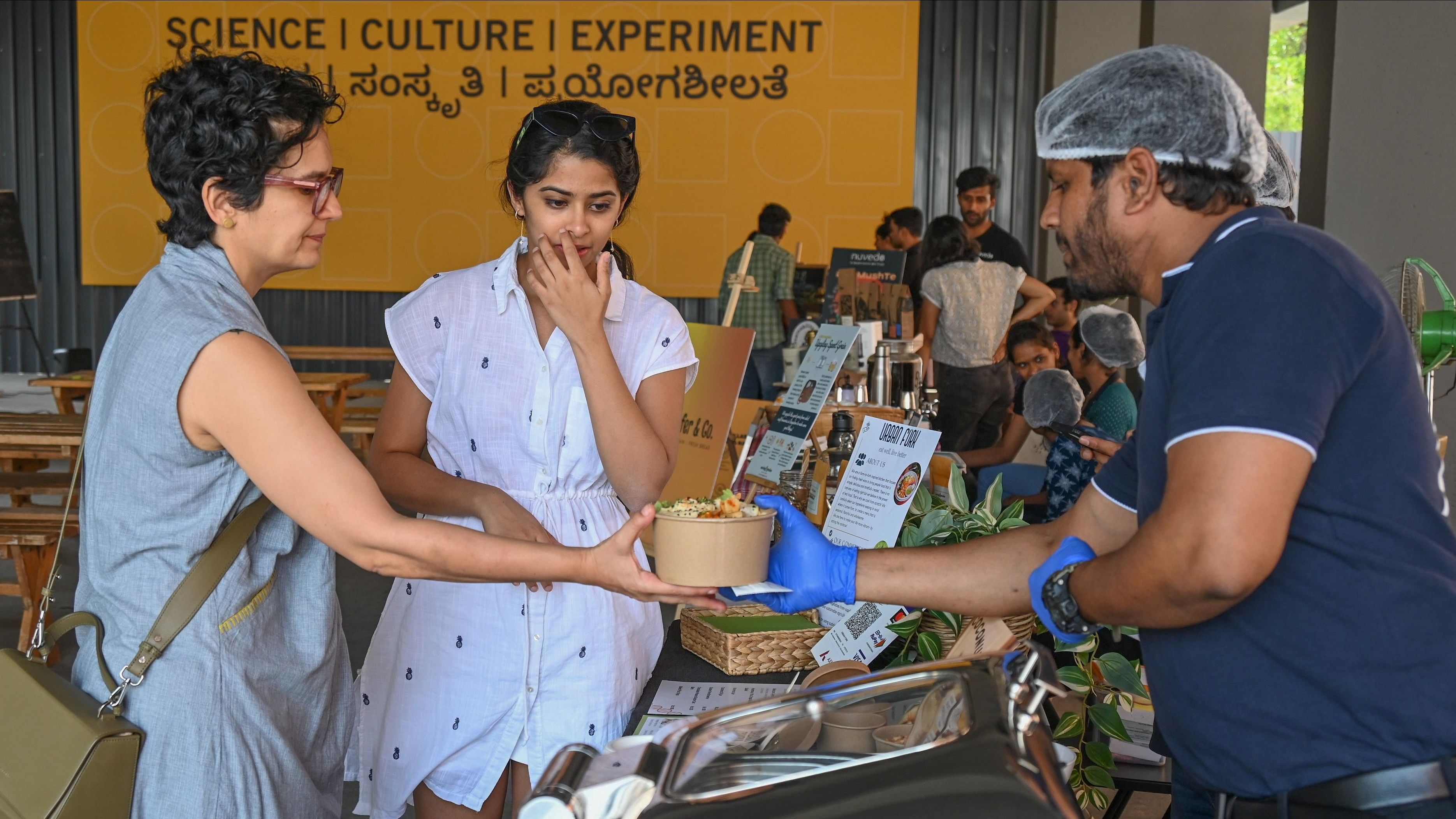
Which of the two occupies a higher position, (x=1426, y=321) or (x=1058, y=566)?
(x=1426, y=321)

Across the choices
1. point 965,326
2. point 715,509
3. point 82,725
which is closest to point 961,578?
point 715,509

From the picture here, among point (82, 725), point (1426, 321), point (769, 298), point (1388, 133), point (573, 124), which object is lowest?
point (82, 725)

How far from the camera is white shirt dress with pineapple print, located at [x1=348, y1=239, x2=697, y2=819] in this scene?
181 centimetres

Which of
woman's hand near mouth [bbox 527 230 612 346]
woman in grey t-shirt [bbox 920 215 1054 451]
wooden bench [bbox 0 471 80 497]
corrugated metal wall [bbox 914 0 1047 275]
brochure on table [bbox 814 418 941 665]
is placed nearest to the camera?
woman's hand near mouth [bbox 527 230 612 346]

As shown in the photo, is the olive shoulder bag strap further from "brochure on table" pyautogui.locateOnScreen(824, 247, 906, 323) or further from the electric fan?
"brochure on table" pyautogui.locateOnScreen(824, 247, 906, 323)

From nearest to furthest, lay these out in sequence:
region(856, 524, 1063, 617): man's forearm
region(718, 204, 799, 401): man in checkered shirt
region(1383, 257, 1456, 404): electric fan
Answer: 1. region(856, 524, 1063, 617): man's forearm
2. region(1383, 257, 1456, 404): electric fan
3. region(718, 204, 799, 401): man in checkered shirt

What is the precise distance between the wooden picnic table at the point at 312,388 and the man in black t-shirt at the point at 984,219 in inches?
152

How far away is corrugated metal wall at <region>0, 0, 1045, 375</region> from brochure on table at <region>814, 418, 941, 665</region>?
8498 mm

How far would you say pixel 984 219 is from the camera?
23.0ft

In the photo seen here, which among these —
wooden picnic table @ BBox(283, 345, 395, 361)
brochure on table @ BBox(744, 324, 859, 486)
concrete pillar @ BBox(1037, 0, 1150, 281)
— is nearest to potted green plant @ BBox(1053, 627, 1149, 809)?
brochure on table @ BBox(744, 324, 859, 486)

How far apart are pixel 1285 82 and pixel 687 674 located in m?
27.4

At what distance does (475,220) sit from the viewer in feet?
35.9

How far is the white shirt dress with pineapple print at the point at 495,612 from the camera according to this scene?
1808 millimetres

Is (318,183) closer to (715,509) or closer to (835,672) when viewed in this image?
(715,509)
